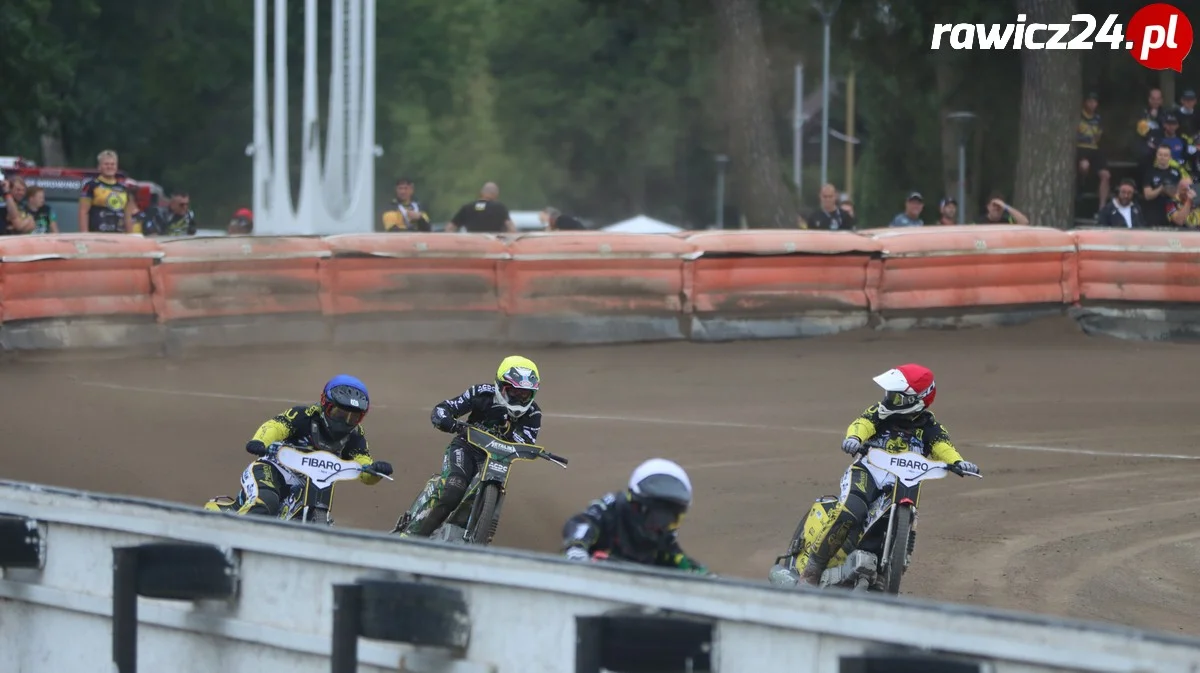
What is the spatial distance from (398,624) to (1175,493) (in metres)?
8.24

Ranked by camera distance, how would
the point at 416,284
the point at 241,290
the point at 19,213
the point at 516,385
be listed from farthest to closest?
1. the point at 19,213
2. the point at 416,284
3. the point at 241,290
4. the point at 516,385

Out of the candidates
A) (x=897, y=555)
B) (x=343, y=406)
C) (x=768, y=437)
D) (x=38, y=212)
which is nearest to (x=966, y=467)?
(x=897, y=555)

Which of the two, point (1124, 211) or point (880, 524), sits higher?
point (1124, 211)

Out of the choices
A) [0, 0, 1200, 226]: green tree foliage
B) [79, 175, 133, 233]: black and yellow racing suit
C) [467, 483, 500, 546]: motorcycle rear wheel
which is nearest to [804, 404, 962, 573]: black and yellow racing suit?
[467, 483, 500, 546]: motorcycle rear wheel

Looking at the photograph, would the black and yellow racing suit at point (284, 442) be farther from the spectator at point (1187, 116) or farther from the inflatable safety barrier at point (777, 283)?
the spectator at point (1187, 116)

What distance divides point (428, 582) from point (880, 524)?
4.38 meters

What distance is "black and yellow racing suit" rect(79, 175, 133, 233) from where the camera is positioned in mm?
20781

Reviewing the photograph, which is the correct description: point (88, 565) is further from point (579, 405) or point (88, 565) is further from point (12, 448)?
point (579, 405)

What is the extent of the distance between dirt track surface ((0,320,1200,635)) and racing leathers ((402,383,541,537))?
117 centimetres

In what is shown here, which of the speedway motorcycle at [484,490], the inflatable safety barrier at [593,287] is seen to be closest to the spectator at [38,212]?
the inflatable safety barrier at [593,287]

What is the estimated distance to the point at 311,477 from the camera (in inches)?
399

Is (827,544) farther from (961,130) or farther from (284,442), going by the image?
(961,130)

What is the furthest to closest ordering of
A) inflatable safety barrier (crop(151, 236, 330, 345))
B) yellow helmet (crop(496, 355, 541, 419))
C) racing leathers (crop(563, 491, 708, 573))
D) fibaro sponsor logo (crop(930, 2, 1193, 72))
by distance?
1. fibaro sponsor logo (crop(930, 2, 1193, 72))
2. inflatable safety barrier (crop(151, 236, 330, 345))
3. yellow helmet (crop(496, 355, 541, 419))
4. racing leathers (crop(563, 491, 708, 573))

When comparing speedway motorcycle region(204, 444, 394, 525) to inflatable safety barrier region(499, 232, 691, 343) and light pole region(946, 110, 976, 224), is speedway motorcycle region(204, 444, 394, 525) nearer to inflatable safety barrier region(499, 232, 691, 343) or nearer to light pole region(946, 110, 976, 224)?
inflatable safety barrier region(499, 232, 691, 343)
